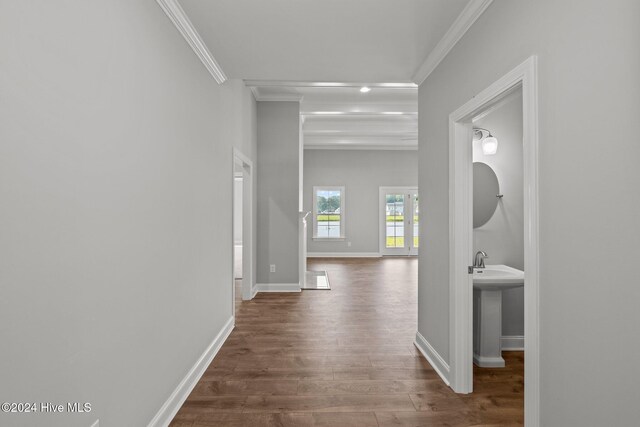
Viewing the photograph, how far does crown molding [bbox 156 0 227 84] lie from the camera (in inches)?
81.0

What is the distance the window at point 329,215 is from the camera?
31.5 ft

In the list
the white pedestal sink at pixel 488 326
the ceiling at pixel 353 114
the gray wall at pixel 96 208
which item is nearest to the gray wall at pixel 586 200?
the white pedestal sink at pixel 488 326

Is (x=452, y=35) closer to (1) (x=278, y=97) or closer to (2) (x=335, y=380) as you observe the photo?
(2) (x=335, y=380)

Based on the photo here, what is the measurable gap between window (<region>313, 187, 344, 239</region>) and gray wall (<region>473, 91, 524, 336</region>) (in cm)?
637

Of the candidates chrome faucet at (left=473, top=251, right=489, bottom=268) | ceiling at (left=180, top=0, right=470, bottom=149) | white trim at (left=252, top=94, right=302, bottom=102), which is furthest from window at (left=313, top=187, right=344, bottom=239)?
chrome faucet at (left=473, top=251, right=489, bottom=268)

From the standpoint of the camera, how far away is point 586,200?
1.27 metres

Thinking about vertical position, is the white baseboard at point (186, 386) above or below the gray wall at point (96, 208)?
below

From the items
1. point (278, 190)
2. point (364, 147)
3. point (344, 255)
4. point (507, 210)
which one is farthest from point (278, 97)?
point (344, 255)

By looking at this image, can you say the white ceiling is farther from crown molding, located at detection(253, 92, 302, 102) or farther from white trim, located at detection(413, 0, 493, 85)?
crown molding, located at detection(253, 92, 302, 102)

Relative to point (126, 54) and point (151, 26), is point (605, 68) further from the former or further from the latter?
point (151, 26)

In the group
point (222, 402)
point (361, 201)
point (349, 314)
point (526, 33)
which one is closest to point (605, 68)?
point (526, 33)

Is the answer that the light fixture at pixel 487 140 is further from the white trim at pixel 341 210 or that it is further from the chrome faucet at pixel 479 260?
the white trim at pixel 341 210

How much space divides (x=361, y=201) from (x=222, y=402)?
301 inches

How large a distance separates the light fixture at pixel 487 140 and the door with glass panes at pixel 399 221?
6.34 meters
